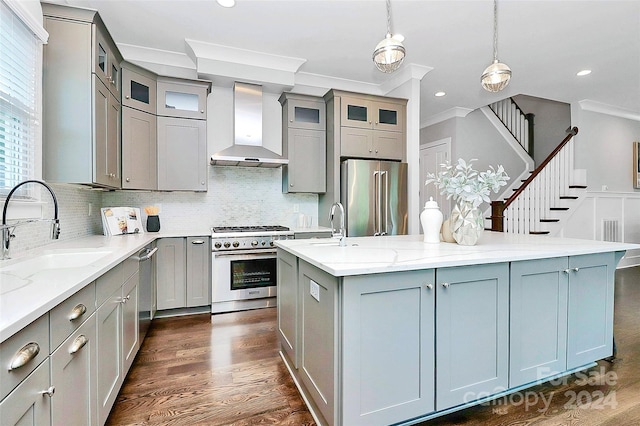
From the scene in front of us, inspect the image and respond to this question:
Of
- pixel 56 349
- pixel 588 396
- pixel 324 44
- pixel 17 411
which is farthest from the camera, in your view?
pixel 324 44

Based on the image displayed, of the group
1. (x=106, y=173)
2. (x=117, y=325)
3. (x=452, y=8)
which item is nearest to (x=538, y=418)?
(x=117, y=325)

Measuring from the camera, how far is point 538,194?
17.2ft

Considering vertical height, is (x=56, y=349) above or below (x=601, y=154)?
below

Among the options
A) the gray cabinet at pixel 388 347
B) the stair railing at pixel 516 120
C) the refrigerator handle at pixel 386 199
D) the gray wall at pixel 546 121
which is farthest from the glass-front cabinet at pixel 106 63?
the gray wall at pixel 546 121

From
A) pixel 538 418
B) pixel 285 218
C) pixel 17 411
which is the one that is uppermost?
pixel 285 218

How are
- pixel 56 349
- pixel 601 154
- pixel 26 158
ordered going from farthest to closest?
1. pixel 601 154
2. pixel 26 158
3. pixel 56 349

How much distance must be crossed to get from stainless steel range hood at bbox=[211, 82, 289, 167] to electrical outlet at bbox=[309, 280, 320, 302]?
228cm

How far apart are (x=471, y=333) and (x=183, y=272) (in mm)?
2799

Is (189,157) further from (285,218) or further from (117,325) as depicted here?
(117,325)

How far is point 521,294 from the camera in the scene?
1828 mm

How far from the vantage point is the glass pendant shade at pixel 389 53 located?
2026 millimetres

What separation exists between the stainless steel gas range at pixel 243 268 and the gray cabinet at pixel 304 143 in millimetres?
753

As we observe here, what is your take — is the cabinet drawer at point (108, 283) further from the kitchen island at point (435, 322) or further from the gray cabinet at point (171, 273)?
the gray cabinet at point (171, 273)

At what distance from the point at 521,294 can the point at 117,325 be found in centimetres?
237
